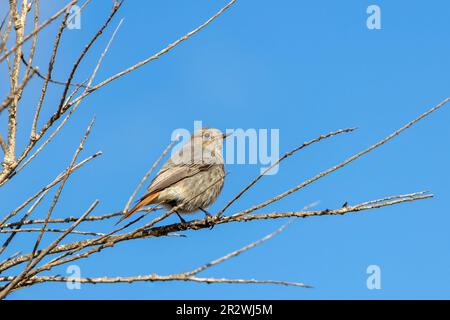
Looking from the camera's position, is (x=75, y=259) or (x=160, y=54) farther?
(x=160, y=54)

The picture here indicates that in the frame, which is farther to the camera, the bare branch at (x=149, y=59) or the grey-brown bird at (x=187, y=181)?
the grey-brown bird at (x=187, y=181)

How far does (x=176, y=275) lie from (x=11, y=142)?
4.45 ft

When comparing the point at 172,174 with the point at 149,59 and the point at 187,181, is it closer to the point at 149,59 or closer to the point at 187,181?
the point at 187,181

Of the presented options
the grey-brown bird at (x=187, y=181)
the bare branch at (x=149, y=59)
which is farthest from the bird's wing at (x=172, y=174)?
the bare branch at (x=149, y=59)

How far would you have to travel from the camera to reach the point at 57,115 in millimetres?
3365

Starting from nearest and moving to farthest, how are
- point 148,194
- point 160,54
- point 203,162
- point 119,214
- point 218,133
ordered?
point 160,54 < point 119,214 < point 148,194 < point 203,162 < point 218,133

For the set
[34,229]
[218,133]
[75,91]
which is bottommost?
[34,229]

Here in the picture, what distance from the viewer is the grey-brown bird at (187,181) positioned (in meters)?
6.68

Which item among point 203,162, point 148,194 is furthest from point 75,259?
point 203,162

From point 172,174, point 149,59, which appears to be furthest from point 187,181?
point 149,59

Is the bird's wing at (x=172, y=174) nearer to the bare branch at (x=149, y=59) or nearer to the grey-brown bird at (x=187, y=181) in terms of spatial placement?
the grey-brown bird at (x=187, y=181)

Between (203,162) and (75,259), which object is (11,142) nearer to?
(75,259)

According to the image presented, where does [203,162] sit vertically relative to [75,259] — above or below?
above
